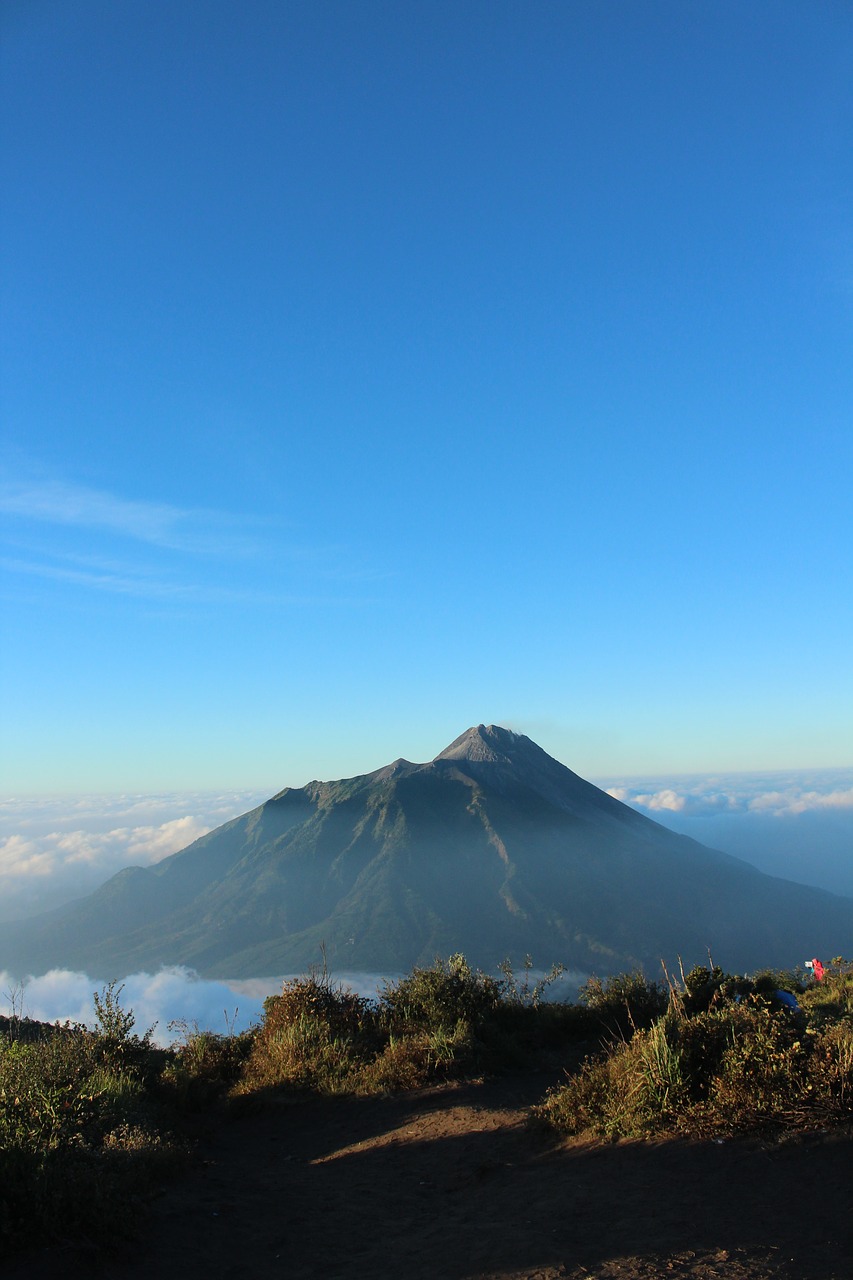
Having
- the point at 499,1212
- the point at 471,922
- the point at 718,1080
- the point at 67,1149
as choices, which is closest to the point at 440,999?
the point at 718,1080

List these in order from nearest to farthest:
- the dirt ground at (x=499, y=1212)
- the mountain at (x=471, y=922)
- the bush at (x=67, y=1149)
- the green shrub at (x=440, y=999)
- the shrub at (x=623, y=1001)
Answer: the dirt ground at (x=499, y=1212), the bush at (x=67, y=1149), the green shrub at (x=440, y=999), the shrub at (x=623, y=1001), the mountain at (x=471, y=922)

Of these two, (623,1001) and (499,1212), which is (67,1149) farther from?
(623,1001)

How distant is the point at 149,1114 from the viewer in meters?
9.43

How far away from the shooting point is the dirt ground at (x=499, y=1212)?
5316mm

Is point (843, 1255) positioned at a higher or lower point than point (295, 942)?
higher

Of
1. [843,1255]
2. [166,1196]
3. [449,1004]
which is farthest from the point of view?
[449,1004]

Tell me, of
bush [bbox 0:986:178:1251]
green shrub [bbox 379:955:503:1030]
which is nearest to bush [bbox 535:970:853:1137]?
green shrub [bbox 379:955:503:1030]

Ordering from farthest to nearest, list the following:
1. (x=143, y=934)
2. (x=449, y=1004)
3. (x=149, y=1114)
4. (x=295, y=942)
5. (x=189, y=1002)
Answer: (x=143, y=934), (x=295, y=942), (x=189, y=1002), (x=449, y=1004), (x=149, y=1114)

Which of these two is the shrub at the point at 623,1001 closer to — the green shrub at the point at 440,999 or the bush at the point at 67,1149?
the green shrub at the point at 440,999

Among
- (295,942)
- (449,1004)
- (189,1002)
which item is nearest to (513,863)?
(295,942)

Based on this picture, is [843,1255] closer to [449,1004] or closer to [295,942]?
[449,1004]

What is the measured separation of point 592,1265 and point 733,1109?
2.73m

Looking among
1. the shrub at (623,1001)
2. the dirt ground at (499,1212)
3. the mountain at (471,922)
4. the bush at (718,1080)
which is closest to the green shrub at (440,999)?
the shrub at (623,1001)

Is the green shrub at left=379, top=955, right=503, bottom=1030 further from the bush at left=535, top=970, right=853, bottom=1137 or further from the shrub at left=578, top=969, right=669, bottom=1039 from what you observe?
the bush at left=535, top=970, right=853, bottom=1137
